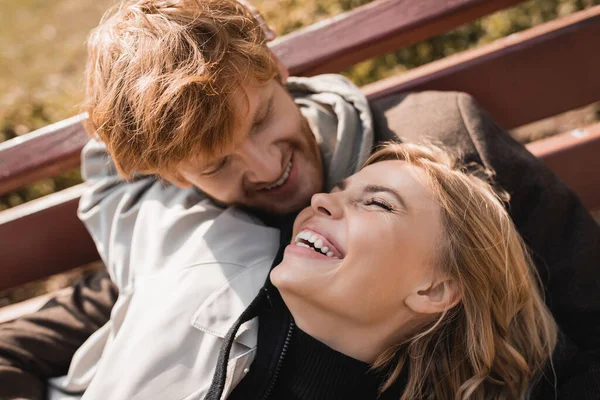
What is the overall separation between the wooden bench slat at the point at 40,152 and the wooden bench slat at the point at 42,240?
16 cm

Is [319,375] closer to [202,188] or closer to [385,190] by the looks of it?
[385,190]

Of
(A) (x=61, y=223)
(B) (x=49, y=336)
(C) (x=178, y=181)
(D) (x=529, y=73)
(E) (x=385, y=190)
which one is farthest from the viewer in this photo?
(A) (x=61, y=223)

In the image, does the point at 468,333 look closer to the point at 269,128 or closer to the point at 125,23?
the point at 269,128

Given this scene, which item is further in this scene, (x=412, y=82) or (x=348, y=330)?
(x=412, y=82)

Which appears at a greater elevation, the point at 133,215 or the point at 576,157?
the point at 133,215

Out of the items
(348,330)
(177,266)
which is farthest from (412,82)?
(177,266)

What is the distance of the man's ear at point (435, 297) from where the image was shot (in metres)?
1.82

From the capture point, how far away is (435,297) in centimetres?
185

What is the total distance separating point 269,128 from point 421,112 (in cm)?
59

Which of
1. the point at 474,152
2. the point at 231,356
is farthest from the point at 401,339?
the point at 474,152

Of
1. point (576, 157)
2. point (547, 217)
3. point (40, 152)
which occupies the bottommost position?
point (576, 157)

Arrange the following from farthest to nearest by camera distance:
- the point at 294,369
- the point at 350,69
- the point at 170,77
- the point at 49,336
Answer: the point at 350,69 < the point at 49,336 < the point at 294,369 < the point at 170,77

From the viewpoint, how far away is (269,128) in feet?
6.43

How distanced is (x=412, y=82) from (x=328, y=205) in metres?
0.82
